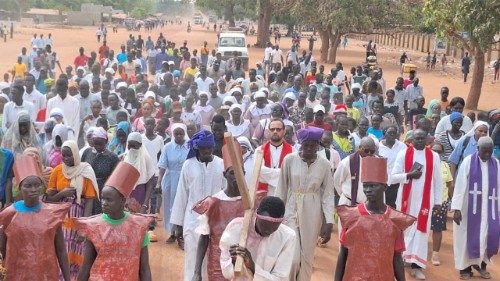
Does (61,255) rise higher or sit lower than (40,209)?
lower

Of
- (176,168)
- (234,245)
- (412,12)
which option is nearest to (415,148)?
(176,168)

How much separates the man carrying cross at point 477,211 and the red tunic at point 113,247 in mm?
4515

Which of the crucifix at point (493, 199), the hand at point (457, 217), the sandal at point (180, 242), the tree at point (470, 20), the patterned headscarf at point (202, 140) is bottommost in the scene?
the sandal at point (180, 242)

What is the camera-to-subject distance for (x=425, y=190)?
787 cm

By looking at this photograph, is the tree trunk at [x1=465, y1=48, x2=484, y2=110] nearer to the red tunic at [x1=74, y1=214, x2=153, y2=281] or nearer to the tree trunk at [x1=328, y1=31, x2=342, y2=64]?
the tree trunk at [x1=328, y1=31, x2=342, y2=64]

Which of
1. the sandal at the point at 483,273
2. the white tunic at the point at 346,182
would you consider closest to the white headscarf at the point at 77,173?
the white tunic at the point at 346,182

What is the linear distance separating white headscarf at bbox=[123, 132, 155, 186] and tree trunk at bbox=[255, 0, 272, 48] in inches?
1662

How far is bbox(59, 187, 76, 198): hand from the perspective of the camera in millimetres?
6145

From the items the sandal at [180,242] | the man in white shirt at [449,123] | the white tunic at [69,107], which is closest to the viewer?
the sandal at [180,242]

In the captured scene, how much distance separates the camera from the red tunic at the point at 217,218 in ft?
17.3

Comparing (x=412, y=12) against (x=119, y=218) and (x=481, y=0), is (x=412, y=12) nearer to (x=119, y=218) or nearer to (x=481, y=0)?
(x=481, y=0)

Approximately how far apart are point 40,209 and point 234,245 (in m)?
1.46

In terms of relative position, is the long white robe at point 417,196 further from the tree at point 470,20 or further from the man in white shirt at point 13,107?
the tree at point 470,20

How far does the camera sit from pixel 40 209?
16.1 feet
